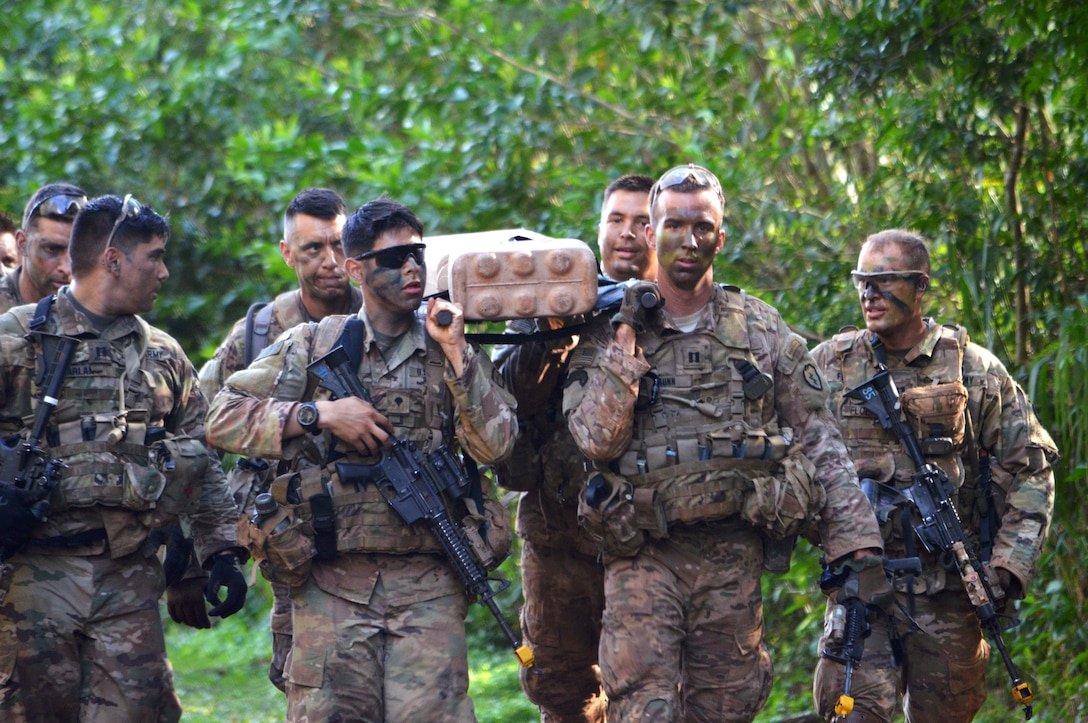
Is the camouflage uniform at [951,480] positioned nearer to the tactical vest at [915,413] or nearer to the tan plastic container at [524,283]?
the tactical vest at [915,413]

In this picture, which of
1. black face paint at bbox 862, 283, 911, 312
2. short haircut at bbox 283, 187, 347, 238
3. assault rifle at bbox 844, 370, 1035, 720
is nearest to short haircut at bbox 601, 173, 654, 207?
black face paint at bbox 862, 283, 911, 312

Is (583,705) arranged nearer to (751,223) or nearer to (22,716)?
(22,716)

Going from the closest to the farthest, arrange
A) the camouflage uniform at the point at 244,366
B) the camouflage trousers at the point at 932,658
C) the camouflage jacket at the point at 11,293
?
the camouflage trousers at the point at 932,658 → the camouflage uniform at the point at 244,366 → the camouflage jacket at the point at 11,293

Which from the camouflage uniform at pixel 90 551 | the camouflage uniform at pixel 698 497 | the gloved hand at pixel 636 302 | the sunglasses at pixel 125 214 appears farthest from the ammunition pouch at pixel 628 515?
the sunglasses at pixel 125 214

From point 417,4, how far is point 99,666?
7.84 meters

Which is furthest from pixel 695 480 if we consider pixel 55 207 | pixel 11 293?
pixel 11 293

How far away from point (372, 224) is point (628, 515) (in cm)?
140

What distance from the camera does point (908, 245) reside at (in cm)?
592

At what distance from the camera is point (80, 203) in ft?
20.5

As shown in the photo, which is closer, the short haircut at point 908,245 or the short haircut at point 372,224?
the short haircut at point 372,224

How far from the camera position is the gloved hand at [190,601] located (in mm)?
5531

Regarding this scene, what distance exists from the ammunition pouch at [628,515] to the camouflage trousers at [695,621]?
11 cm

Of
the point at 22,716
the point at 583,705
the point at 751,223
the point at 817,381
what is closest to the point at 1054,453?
the point at 817,381

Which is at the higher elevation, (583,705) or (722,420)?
(722,420)
